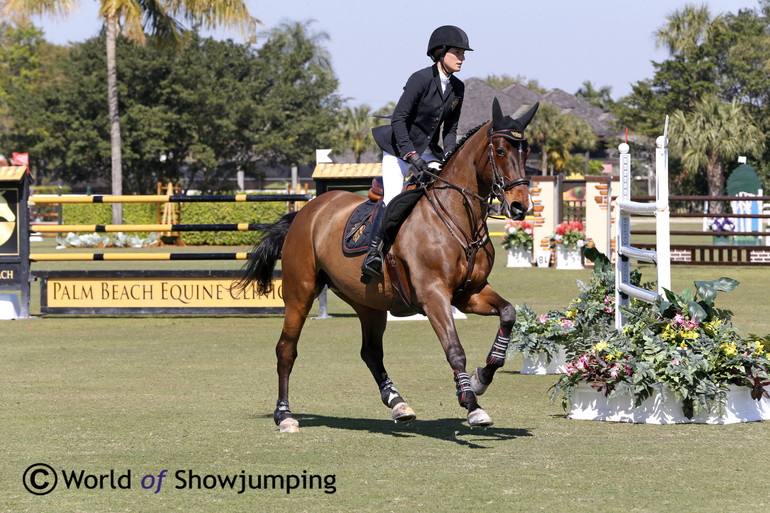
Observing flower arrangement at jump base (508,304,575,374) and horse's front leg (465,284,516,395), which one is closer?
horse's front leg (465,284,516,395)

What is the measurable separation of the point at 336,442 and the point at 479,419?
3.38ft

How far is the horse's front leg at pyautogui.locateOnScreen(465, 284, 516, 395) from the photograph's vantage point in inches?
268

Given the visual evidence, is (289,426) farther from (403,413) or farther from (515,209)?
(515,209)

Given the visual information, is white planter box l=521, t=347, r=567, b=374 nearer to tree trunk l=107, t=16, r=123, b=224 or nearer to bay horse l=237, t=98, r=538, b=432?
bay horse l=237, t=98, r=538, b=432

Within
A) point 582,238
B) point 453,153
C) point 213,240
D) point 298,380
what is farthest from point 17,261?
point 213,240

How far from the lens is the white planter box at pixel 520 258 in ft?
83.5

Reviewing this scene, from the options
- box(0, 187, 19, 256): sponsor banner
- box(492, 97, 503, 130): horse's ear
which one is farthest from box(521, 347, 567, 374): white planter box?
box(0, 187, 19, 256): sponsor banner

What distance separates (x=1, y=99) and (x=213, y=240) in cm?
4750

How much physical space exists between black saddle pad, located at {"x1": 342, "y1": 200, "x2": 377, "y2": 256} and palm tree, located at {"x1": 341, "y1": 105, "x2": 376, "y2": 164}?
7915 cm

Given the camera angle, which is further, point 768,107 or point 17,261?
point 768,107

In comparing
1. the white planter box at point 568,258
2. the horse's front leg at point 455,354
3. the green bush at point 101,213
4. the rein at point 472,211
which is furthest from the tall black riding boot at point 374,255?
the green bush at point 101,213

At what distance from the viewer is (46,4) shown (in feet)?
118

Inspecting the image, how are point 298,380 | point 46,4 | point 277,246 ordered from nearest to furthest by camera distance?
point 277,246 < point 298,380 < point 46,4

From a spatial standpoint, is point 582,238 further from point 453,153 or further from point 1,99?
point 1,99
